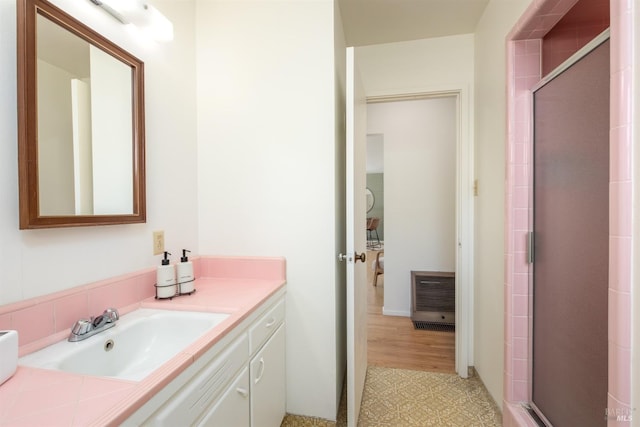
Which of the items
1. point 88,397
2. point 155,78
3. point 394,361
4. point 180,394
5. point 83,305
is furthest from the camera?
point 394,361

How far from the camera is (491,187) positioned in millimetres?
1695

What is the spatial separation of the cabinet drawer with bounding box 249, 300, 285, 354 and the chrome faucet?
1.56 feet

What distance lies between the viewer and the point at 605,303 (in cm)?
96

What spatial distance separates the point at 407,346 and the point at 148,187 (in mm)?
2319

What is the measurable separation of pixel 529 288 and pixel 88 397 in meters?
1.78

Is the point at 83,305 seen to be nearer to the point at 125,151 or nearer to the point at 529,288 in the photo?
the point at 125,151

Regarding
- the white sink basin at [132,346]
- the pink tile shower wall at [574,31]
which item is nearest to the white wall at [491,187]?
the pink tile shower wall at [574,31]

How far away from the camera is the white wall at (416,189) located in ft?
9.72

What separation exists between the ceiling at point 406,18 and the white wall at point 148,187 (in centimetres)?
107

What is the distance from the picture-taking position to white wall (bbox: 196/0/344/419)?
4.91ft

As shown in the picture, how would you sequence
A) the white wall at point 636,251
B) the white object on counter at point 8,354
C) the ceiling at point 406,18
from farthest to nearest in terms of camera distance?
the ceiling at point 406,18, the white wall at point 636,251, the white object on counter at point 8,354

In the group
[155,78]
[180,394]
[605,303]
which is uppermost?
[155,78]

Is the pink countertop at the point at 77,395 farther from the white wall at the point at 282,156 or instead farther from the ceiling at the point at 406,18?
the ceiling at the point at 406,18

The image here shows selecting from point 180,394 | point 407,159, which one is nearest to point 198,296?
point 180,394
